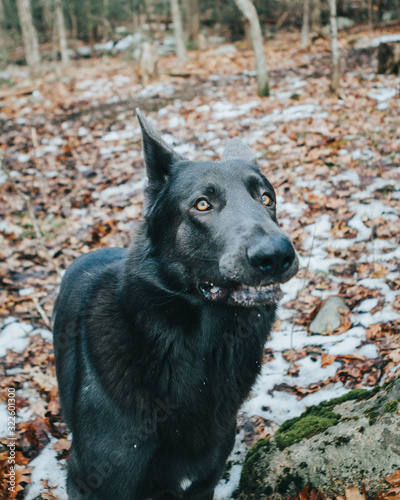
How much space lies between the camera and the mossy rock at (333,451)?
7.25 feet

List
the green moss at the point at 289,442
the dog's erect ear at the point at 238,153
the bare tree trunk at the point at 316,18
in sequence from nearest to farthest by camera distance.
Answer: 1. the green moss at the point at 289,442
2. the dog's erect ear at the point at 238,153
3. the bare tree trunk at the point at 316,18

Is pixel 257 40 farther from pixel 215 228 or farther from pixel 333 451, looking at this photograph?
pixel 333 451

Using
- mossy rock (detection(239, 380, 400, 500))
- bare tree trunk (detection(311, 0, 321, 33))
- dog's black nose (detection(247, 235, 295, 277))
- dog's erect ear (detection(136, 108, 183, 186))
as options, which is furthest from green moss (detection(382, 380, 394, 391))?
bare tree trunk (detection(311, 0, 321, 33))

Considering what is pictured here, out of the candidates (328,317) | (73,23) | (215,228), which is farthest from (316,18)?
(215,228)

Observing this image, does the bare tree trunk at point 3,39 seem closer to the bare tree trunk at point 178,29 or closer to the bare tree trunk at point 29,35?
the bare tree trunk at point 29,35

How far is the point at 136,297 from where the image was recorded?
2436 mm

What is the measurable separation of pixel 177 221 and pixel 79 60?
887 inches

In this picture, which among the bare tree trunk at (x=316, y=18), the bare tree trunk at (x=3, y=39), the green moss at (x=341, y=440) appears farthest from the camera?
the bare tree trunk at (x=316, y=18)

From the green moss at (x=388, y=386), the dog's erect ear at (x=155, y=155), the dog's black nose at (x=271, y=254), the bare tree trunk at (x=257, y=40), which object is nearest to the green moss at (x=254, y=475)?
the green moss at (x=388, y=386)

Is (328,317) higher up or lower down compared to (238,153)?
lower down

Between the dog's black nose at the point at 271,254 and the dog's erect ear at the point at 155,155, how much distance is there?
1.05 meters

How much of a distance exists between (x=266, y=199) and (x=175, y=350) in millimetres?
1107

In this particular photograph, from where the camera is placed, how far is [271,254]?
1.94 meters

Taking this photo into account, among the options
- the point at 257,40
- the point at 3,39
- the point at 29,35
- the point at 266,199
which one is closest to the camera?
the point at 266,199
